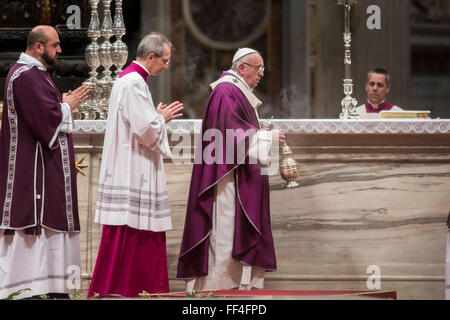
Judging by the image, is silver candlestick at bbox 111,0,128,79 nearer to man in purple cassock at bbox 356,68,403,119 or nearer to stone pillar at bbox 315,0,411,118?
man in purple cassock at bbox 356,68,403,119

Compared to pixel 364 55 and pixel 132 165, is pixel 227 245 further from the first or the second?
pixel 364 55

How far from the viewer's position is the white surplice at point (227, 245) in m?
6.05

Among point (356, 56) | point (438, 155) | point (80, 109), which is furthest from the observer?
point (356, 56)

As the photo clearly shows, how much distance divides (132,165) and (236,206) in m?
0.68

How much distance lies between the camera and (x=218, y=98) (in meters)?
6.09

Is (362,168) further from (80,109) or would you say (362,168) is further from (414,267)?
(80,109)

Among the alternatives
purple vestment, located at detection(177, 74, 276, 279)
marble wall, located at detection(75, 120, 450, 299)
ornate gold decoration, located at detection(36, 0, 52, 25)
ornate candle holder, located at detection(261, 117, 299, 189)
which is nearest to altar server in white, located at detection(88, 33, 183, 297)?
purple vestment, located at detection(177, 74, 276, 279)

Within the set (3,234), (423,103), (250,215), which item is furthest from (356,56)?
(3,234)

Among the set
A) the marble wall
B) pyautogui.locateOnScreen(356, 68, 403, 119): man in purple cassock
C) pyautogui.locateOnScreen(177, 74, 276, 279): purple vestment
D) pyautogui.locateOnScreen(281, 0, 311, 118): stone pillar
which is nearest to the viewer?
pyautogui.locateOnScreen(177, 74, 276, 279): purple vestment

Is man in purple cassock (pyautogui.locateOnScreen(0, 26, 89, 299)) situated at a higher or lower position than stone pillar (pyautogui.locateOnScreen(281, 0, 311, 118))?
lower

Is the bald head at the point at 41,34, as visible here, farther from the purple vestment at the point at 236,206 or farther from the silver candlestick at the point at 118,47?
the purple vestment at the point at 236,206

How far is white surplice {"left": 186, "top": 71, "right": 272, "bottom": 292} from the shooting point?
238 inches

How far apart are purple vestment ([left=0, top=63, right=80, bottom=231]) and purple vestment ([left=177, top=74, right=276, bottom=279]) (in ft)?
2.49

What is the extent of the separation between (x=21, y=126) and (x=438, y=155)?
267 cm
